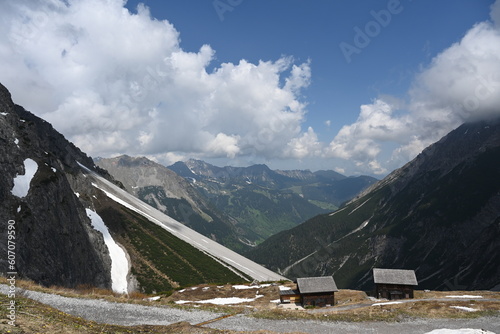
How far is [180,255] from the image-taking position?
13350 centimetres

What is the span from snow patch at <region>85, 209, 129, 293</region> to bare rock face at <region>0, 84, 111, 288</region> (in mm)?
3147

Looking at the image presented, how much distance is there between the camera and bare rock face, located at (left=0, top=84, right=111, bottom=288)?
62.4 m

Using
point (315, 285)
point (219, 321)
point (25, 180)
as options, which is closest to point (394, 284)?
point (315, 285)

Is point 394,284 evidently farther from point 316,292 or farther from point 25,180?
point 25,180

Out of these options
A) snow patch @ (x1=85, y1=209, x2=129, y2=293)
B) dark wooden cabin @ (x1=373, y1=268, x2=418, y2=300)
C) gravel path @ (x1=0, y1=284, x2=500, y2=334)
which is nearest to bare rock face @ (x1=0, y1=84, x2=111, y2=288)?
snow patch @ (x1=85, y1=209, x2=129, y2=293)

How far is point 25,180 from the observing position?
75812 mm

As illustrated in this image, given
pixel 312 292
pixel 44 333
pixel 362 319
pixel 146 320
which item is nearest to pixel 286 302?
pixel 312 292

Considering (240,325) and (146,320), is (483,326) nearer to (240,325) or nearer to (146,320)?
(240,325)

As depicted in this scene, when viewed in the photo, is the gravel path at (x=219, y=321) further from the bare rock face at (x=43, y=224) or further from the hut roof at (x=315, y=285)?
the bare rock face at (x=43, y=224)

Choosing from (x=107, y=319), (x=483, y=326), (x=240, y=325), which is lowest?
(x=483, y=326)

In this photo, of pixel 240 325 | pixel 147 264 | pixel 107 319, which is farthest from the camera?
pixel 147 264

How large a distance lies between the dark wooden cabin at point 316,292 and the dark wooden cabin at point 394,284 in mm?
12490

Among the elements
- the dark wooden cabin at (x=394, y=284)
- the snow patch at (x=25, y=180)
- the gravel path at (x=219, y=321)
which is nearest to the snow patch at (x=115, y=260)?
the snow patch at (x=25, y=180)

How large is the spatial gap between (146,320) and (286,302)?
136 ft
